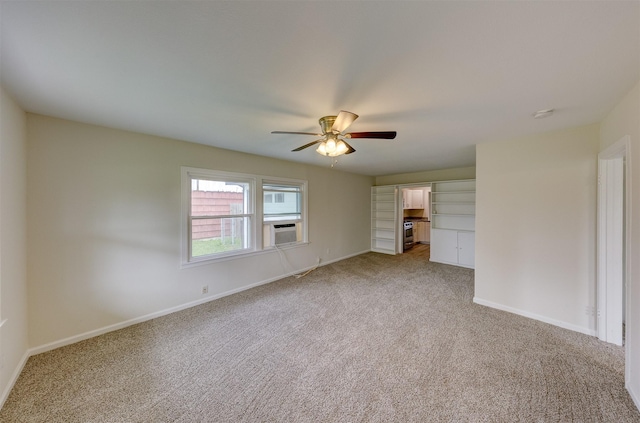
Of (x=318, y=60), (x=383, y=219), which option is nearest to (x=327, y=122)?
(x=318, y=60)

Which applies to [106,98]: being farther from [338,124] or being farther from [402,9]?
[402,9]

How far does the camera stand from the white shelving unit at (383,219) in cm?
635

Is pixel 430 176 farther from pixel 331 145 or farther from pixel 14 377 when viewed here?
pixel 14 377

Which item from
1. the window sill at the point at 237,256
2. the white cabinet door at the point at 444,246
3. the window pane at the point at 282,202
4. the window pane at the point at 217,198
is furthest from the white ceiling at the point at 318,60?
the white cabinet door at the point at 444,246

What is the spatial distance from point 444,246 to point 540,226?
2780 millimetres

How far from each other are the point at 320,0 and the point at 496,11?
793 millimetres

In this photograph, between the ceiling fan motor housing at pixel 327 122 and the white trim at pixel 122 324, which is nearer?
the ceiling fan motor housing at pixel 327 122

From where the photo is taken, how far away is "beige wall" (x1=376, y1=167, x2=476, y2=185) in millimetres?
5273

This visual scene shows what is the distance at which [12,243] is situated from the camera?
185 centimetres

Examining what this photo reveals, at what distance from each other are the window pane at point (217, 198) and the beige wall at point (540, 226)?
12.0 feet

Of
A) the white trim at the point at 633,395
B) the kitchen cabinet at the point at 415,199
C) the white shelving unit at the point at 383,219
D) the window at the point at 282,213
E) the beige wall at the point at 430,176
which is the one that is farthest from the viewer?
the kitchen cabinet at the point at 415,199

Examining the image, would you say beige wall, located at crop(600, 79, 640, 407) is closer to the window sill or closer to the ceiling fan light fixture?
the ceiling fan light fixture

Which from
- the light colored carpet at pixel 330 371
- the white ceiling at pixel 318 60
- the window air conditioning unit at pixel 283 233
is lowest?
the light colored carpet at pixel 330 371

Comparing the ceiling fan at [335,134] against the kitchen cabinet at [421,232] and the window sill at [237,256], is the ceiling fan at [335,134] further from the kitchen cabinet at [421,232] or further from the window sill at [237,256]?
the kitchen cabinet at [421,232]
